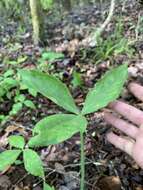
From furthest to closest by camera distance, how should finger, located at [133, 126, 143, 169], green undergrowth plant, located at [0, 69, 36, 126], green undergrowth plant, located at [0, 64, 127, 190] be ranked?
green undergrowth plant, located at [0, 69, 36, 126] < finger, located at [133, 126, 143, 169] < green undergrowth plant, located at [0, 64, 127, 190]

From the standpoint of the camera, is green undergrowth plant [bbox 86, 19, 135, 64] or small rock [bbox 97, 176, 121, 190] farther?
green undergrowth plant [bbox 86, 19, 135, 64]

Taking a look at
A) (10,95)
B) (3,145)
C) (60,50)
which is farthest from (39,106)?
(60,50)

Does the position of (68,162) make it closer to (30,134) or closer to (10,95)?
(30,134)

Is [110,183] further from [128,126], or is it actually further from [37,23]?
[37,23]

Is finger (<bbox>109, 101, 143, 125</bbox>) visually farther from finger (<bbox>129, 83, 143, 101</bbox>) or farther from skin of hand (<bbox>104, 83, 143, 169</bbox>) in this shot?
finger (<bbox>129, 83, 143, 101</bbox>)

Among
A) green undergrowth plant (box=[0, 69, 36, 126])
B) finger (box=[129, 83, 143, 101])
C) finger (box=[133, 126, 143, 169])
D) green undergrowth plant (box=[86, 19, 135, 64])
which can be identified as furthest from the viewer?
green undergrowth plant (box=[86, 19, 135, 64])

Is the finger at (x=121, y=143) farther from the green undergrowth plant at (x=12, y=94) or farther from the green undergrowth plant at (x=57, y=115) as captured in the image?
the green undergrowth plant at (x=12, y=94)

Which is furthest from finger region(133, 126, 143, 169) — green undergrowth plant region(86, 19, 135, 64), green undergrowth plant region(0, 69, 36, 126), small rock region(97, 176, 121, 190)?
green undergrowth plant region(86, 19, 135, 64)
